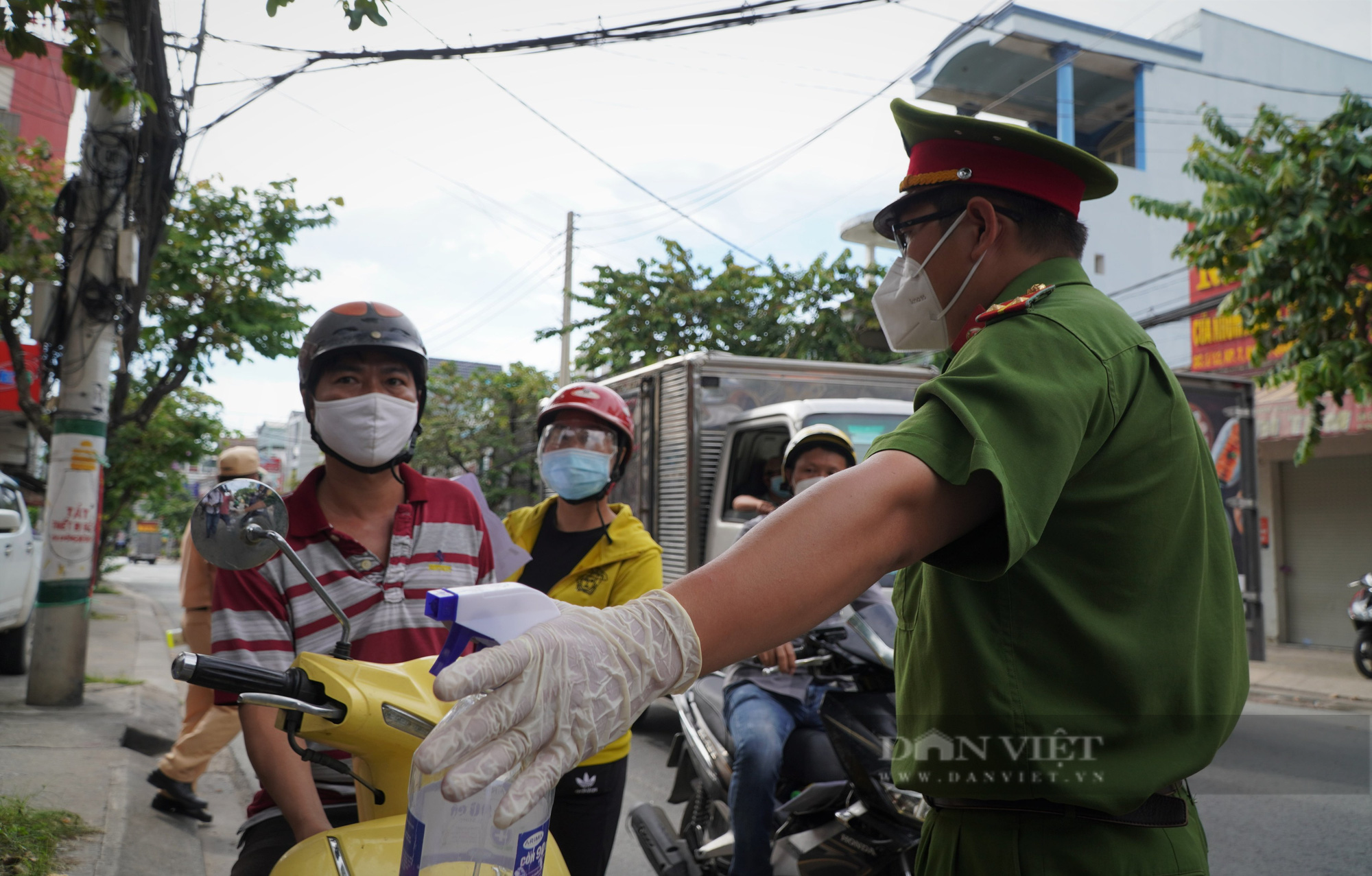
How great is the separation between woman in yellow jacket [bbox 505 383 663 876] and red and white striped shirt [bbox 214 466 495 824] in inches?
26.9

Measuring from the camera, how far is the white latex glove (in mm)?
827

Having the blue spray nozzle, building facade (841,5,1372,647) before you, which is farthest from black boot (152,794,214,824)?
building facade (841,5,1372,647)

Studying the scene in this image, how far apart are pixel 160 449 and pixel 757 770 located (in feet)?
42.1

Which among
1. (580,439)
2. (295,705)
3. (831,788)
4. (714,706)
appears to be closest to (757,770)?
(831,788)

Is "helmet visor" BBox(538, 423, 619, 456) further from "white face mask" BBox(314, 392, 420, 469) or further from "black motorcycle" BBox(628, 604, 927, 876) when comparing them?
"white face mask" BBox(314, 392, 420, 469)

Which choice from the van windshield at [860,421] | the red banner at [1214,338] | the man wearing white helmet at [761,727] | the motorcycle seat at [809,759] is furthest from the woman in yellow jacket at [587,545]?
the red banner at [1214,338]

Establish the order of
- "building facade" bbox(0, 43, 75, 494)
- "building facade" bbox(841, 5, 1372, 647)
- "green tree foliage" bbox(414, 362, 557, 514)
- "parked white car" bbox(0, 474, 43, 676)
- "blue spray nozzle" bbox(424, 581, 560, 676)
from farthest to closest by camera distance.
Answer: "green tree foliage" bbox(414, 362, 557, 514) < "building facade" bbox(841, 5, 1372, 647) < "building facade" bbox(0, 43, 75, 494) < "parked white car" bbox(0, 474, 43, 676) < "blue spray nozzle" bbox(424, 581, 560, 676)

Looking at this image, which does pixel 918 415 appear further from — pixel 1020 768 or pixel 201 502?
pixel 201 502

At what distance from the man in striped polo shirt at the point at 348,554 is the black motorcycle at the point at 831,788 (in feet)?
4.43

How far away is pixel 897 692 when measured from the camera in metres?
1.41

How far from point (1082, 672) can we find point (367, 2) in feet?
9.01

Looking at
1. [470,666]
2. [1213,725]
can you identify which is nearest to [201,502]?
[470,666]

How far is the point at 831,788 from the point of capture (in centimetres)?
315

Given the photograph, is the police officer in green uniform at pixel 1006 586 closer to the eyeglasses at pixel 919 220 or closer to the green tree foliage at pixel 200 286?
the eyeglasses at pixel 919 220
